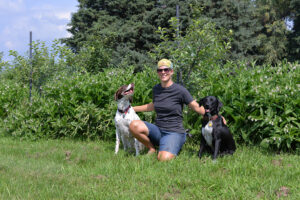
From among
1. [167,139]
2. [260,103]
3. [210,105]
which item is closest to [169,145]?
[167,139]

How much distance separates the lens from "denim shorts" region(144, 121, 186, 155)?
167 inches

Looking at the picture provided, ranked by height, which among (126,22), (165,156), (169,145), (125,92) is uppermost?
(126,22)

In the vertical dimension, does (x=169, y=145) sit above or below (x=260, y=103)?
below

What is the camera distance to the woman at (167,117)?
13.9 ft

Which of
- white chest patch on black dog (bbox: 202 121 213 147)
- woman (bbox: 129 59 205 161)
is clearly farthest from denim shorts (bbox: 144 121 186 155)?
white chest patch on black dog (bbox: 202 121 213 147)

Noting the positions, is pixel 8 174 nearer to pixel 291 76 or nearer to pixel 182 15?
pixel 291 76

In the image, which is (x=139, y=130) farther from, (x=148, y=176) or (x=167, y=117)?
(x=148, y=176)

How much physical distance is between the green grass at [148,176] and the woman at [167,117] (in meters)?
0.24

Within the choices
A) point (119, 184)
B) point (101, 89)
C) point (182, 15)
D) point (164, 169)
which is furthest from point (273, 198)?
point (182, 15)

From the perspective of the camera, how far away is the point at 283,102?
177 inches

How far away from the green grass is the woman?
0.80 ft

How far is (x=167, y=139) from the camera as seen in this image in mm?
4309

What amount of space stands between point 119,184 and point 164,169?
68 centimetres

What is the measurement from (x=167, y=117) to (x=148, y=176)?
121 centimetres
